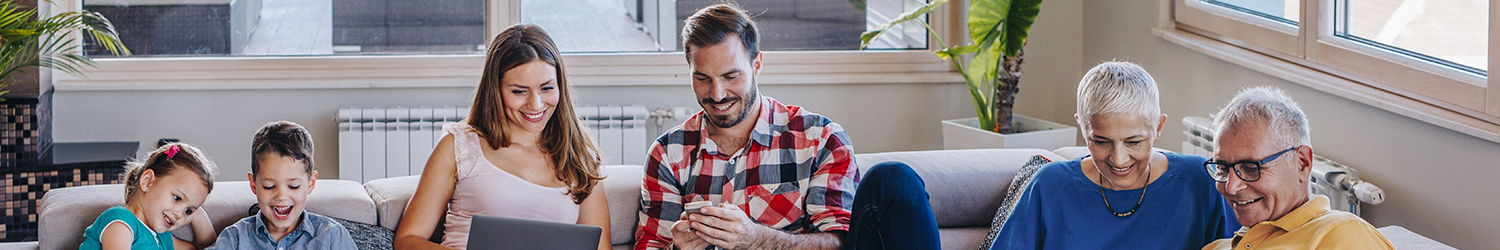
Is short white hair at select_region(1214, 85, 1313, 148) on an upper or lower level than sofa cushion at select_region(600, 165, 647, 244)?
upper

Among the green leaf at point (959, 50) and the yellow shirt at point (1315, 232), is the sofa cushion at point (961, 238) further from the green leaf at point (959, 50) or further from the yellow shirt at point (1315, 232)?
the green leaf at point (959, 50)

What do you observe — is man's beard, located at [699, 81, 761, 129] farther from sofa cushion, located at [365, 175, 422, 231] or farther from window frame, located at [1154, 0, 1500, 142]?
window frame, located at [1154, 0, 1500, 142]

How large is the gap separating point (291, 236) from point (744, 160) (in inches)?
32.2

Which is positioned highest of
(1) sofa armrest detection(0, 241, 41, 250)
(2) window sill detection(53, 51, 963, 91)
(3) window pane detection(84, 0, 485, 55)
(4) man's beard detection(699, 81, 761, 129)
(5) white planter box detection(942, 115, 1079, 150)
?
(3) window pane detection(84, 0, 485, 55)

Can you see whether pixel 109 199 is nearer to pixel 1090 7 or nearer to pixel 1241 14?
pixel 1241 14

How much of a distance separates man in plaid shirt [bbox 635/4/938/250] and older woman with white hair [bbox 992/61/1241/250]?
322 millimetres

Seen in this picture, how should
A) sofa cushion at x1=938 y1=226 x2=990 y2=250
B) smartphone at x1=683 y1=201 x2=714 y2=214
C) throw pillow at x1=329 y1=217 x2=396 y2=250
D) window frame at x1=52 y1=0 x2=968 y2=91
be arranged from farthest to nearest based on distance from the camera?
window frame at x1=52 y1=0 x2=968 y2=91 → sofa cushion at x1=938 y1=226 x2=990 y2=250 → throw pillow at x1=329 y1=217 x2=396 y2=250 → smartphone at x1=683 y1=201 x2=714 y2=214

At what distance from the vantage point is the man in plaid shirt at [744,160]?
1.62m

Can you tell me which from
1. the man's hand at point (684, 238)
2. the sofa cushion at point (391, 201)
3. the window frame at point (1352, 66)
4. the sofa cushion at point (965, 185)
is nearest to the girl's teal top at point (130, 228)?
the sofa cushion at point (391, 201)

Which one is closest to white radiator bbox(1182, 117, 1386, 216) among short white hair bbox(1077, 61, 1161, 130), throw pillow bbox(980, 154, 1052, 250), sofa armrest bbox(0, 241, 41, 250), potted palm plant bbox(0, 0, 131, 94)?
throw pillow bbox(980, 154, 1052, 250)

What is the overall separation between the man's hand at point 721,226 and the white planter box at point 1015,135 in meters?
1.84

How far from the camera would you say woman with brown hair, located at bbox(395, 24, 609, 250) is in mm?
1727

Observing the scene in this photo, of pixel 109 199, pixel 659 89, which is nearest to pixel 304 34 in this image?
pixel 659 89

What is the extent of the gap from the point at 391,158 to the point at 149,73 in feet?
2.81
